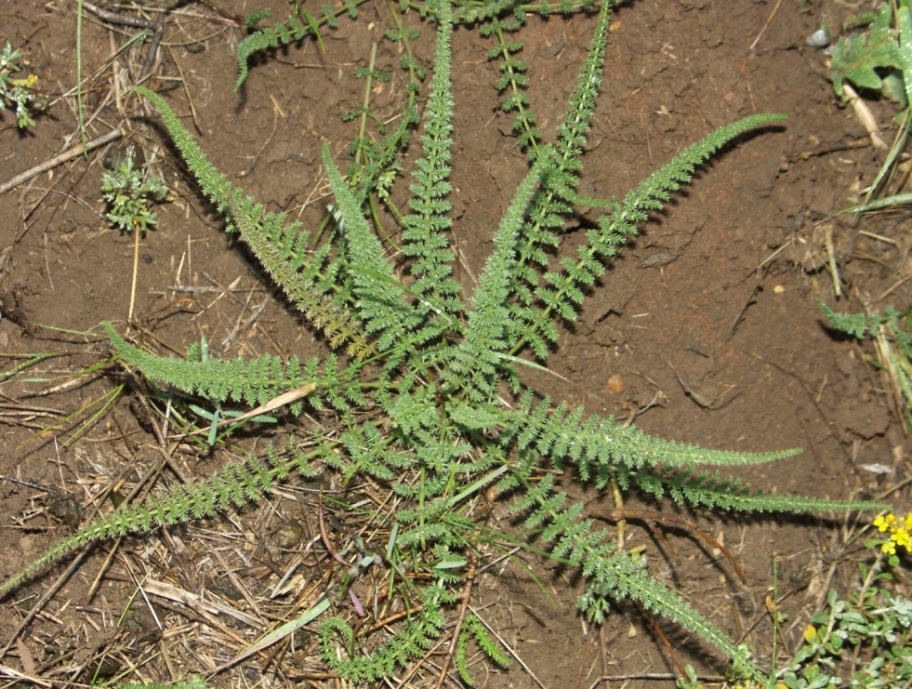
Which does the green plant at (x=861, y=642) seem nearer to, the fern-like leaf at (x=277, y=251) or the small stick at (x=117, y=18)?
the fern-like leaf at (x=277, y=251)

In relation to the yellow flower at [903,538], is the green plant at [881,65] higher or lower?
higher

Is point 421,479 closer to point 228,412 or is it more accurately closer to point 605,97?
point 228,412

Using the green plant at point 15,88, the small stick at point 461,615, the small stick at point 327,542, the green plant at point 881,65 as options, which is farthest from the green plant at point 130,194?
the green plant at point 881,65

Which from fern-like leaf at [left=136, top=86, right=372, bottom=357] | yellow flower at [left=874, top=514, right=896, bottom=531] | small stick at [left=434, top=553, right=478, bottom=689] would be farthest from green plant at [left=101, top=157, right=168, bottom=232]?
yellow flower at [left=874, top=514, right=896, bottom=531]

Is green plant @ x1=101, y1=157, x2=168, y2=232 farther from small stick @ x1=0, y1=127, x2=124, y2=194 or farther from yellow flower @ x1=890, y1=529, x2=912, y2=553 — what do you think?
yellow flower @ x1=890, y1=529, x2=912, y2=553

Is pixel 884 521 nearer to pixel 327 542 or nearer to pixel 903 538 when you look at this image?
pixel 903 538

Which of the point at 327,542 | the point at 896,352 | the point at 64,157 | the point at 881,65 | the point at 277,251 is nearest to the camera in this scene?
the point at 277,251

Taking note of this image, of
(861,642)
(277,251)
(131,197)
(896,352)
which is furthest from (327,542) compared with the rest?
(896,352)
